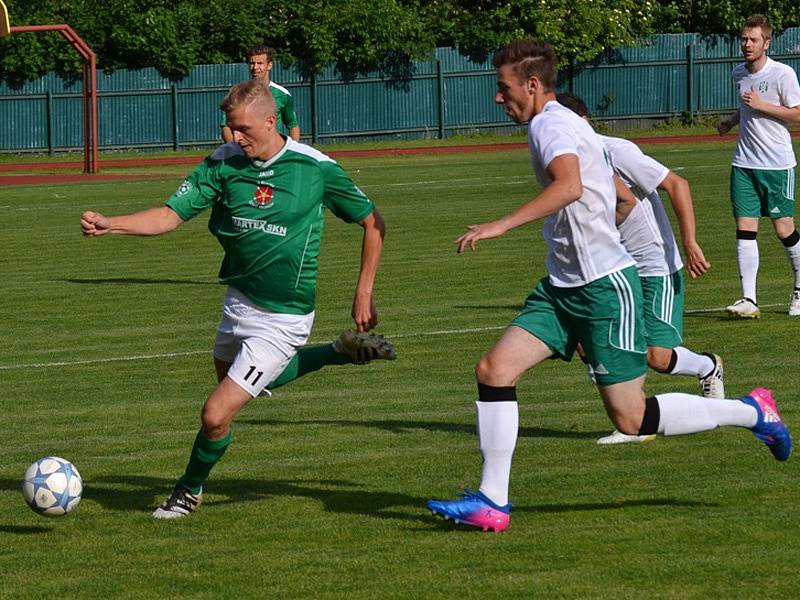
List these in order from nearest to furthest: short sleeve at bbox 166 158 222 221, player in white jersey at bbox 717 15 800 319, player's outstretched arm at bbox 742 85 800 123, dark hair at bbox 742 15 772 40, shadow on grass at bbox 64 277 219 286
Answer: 1. short sleeve at bbox 166 158 222 221
2. dark hair at bbox 742 15 772 40
3. player's outstretched arm at bbox 742 85 800 123
4. player in white jersey at bbox 717 15 800 319
5. shadow on grass at bbox 64 277 219 286

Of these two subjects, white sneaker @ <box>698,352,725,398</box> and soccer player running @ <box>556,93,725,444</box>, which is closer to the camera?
soccer player running @ <box>556,93,725,444</box>

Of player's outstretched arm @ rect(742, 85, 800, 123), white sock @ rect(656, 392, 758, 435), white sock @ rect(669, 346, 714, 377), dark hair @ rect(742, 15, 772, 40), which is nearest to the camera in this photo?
white sock @ rect(656, 392, 758, 435)

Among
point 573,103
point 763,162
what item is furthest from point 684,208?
point 763,162

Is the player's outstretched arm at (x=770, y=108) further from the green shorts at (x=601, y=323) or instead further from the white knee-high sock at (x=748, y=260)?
the green shorts at (x=601, y=323)

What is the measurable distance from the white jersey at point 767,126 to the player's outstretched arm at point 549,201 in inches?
306

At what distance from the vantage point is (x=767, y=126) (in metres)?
14.6

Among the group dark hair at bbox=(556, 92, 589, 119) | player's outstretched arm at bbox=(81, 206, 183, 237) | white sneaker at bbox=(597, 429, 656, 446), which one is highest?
dark hair at bbox=(556, 92, 589, 119)

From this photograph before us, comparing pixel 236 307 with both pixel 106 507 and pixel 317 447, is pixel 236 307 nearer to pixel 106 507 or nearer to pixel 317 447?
pixel 106 507

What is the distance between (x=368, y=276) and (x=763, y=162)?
24.4ft

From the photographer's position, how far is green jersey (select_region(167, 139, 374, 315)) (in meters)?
7.82

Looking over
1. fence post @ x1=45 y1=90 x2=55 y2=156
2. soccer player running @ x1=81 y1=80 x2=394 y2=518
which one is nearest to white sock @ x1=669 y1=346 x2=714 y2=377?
soccer player running @ x1=81 y1=80 x2=394 y2=518

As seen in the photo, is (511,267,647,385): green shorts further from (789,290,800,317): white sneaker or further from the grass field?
(789,290,800,317): white sneaker

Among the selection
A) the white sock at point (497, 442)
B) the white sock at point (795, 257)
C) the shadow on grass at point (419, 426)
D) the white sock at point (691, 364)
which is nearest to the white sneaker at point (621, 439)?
the shadow on grass at point (419, 426)

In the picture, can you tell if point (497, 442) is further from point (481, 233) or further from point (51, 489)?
point (51, 489)
